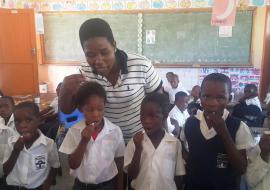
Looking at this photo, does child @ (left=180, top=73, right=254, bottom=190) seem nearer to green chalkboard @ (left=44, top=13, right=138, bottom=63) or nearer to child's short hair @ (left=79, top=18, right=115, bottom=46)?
child's short hair @ (left=79, top=18, right=115, bottom=46)

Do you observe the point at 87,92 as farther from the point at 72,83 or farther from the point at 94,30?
the point at 94,30

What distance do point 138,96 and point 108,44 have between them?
341 millimetres

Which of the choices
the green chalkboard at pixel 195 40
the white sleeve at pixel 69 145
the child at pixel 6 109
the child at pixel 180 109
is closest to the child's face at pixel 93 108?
the white sleeve at pixel 69 145

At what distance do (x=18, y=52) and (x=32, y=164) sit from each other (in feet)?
15.8

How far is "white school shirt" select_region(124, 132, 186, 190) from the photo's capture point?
1.38 metres

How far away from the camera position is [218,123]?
125cm

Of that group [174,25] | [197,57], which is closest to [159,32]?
[174,25]

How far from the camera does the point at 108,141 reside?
4.84 ft

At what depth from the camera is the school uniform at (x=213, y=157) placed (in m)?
1.30

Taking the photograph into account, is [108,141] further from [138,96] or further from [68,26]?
[68,26]

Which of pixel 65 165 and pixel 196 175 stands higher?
pixel 196 175

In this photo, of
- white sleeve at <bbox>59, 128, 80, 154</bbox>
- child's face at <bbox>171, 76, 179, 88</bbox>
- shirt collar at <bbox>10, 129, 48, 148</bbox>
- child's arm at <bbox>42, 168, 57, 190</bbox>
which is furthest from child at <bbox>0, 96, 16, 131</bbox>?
child's face at <bbox>171, 76, 179, 88</bbox>

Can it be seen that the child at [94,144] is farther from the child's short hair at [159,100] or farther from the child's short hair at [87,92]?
the child's short hair at [159,100]

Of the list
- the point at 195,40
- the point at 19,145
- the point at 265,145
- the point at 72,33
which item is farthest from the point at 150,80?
the point at 72,33
